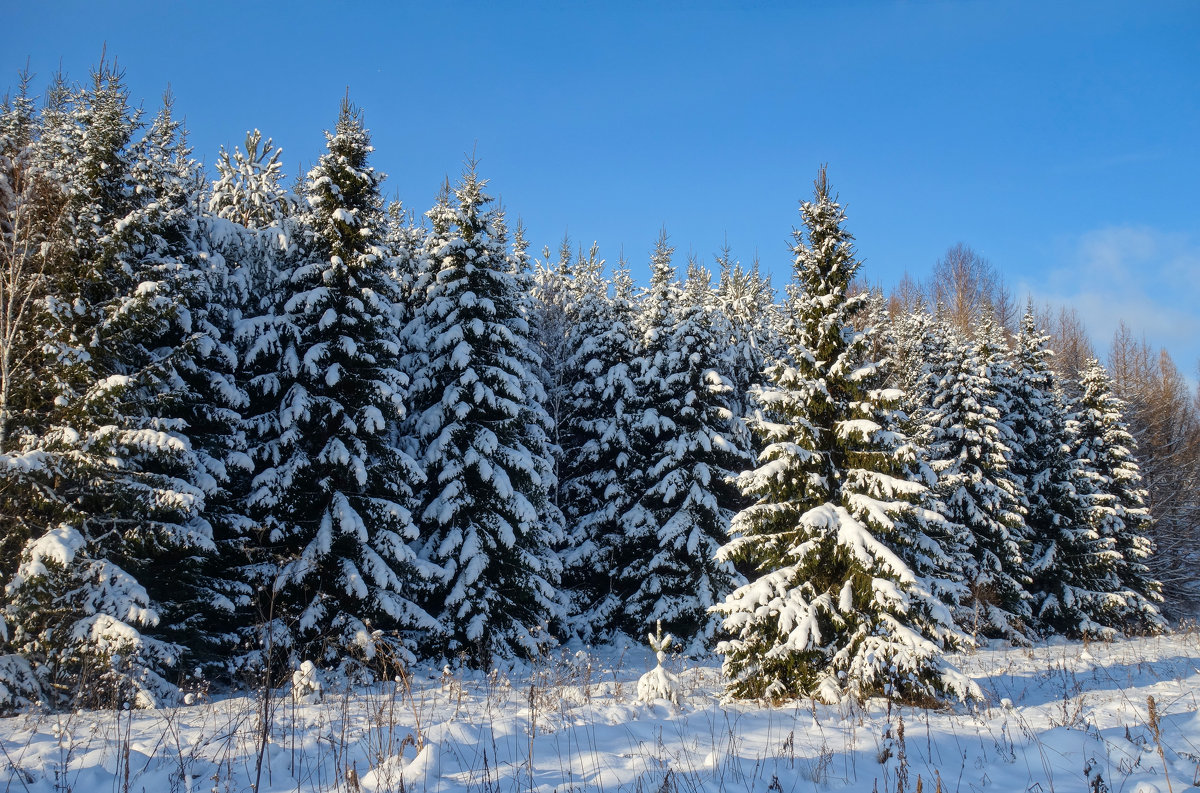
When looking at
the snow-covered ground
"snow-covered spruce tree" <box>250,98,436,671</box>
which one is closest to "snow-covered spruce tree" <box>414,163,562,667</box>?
"snow-covered spruce tree" <box>250,98,436,671</box>

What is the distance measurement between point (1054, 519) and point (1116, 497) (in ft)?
7.81

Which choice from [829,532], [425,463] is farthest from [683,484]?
[829,532]

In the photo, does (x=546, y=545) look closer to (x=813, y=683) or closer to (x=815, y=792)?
(x=813, y=683)

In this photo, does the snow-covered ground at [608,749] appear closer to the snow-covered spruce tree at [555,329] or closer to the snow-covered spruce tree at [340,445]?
the snow-covered spruce tree at [340,445]

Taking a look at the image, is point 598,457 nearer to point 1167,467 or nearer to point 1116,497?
point 1116,497

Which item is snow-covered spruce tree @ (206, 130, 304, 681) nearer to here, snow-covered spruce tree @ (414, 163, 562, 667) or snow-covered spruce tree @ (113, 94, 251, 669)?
snow-covered spruce tree @ (113, 94, 251, 669)

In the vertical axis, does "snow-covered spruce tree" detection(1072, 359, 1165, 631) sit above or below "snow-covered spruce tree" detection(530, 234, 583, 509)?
below

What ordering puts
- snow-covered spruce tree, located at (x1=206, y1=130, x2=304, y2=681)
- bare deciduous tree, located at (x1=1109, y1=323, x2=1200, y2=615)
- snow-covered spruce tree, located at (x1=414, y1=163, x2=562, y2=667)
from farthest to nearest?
bare deciduous tree, located at (x1=1109, y1=323, x2=1200, y2=615)
snow-covered spruce tree, located at (x1=414, y1=163, x2=562, y2=667)
snow-covered spruce tree, located at (x1=206, y1=130, x2=304, y2=681)

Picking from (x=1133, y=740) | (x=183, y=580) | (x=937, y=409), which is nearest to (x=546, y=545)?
(x=183, y=580)

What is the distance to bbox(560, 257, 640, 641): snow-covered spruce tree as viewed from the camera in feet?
76.6

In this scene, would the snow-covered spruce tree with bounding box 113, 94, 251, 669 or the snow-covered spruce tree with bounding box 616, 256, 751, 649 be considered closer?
the snow-covered spruce tree with bounding box 113, 94, 251, 669

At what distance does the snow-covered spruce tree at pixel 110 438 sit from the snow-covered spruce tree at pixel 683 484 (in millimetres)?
13357

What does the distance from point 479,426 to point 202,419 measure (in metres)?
6.70

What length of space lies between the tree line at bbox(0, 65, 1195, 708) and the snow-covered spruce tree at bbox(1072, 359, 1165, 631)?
0.18 meters
